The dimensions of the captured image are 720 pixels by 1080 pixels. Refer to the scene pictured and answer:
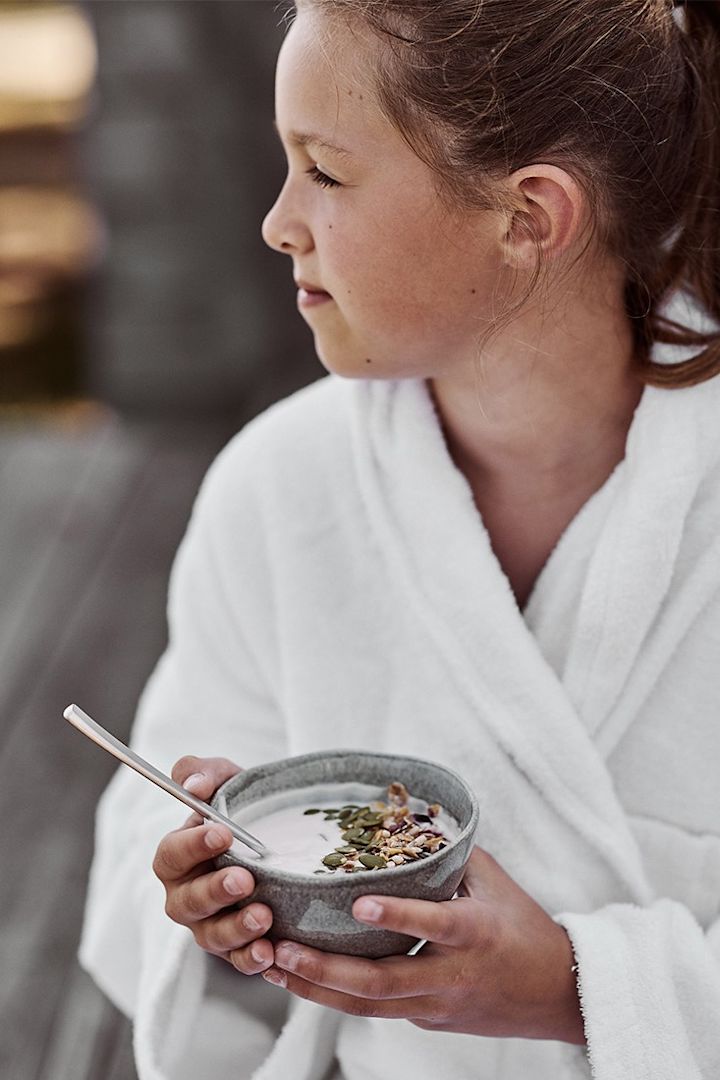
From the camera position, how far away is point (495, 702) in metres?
1.19

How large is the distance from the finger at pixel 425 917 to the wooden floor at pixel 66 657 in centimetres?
67

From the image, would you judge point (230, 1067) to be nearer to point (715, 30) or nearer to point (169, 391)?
point (715, 30)

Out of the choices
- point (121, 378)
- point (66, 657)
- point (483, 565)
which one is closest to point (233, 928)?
point (483, 565)

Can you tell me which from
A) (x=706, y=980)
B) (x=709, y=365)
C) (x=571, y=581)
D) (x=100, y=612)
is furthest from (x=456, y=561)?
(x=100, y=612)

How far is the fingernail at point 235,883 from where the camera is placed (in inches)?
35.5

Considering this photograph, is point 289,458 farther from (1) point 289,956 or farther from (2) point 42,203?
(2) point 42,203

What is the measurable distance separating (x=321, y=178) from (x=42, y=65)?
4.94 meters

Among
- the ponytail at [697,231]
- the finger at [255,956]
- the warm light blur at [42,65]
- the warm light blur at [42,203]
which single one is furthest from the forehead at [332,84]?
the warm light blur at [42,65]

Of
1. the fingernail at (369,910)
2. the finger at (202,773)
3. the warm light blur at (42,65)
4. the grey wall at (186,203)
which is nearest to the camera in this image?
the fingernail at (369,910)

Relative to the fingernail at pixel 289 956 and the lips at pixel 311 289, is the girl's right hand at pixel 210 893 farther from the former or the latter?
the lips at pixel 311 289

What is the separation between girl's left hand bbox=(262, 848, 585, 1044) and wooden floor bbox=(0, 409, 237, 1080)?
592 mm

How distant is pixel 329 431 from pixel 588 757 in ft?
1.26

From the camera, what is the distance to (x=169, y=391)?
137 inches

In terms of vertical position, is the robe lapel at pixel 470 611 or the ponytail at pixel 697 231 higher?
the ponytail at pixel 697 231
